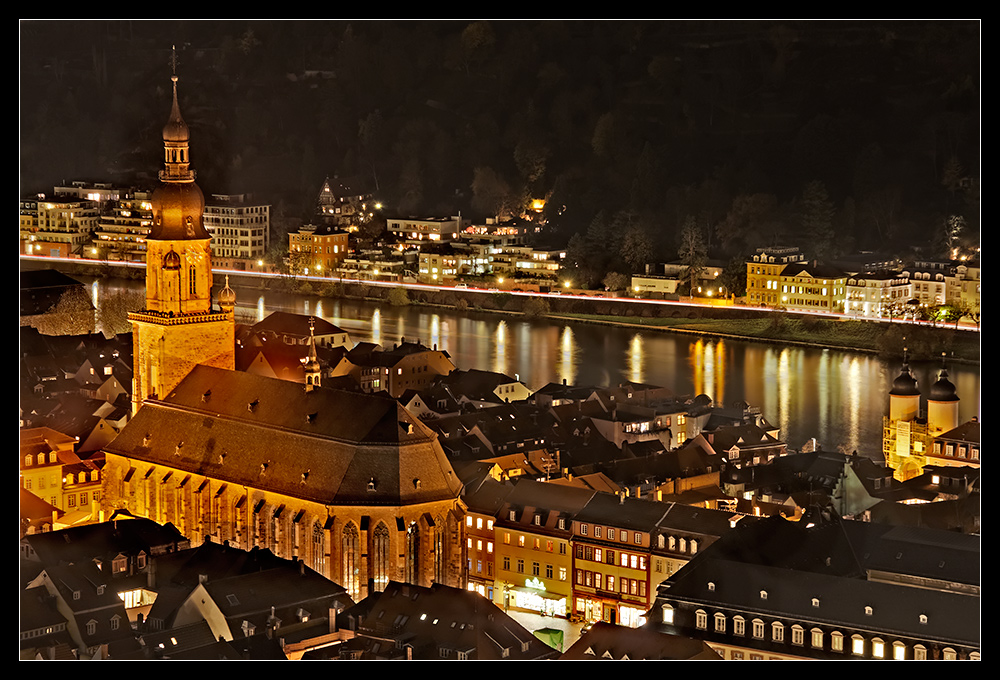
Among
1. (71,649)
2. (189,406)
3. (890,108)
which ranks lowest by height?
(71,649)

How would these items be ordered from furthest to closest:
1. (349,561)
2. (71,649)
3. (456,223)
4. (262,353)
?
1. (456,223)
2. (262,353)
3. (349,561)
4. (71,649)

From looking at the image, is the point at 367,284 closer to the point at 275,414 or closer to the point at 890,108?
the point at 890,108

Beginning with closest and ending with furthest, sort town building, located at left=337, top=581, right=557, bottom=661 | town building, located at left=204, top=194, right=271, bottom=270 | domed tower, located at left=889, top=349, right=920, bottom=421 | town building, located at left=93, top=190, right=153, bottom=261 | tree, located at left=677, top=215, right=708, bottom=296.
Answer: town building, located at left=337, top=581, right=557, bottom=661 < domed tower, located at left=889, top=349, right=920, bottom=421 < town building, located at left=93, top=190, right=153, bottom=261 < town building, located at left=204, top=194, right=271, bottom=270 < tree, located at left=677, top=215, right=708, bottom=296

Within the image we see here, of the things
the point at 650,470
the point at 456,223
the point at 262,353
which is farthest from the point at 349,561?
the point at 456,223

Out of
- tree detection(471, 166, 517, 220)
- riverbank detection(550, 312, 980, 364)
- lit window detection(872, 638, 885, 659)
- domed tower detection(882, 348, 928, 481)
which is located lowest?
lit window detection(872, 638, 885, 659)

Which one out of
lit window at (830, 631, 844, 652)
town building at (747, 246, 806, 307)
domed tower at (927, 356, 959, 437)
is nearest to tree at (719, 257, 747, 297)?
town building at (747, 246, 806, 307)

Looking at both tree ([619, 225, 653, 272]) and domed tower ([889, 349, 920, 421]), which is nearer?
domed tower ([889, 349, 920, 421])

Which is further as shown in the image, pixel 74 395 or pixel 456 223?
pixel 456 223

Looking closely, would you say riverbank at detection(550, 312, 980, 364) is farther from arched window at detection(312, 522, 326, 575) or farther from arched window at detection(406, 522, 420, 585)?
arched window at detection(312, 522, 326, 575)
